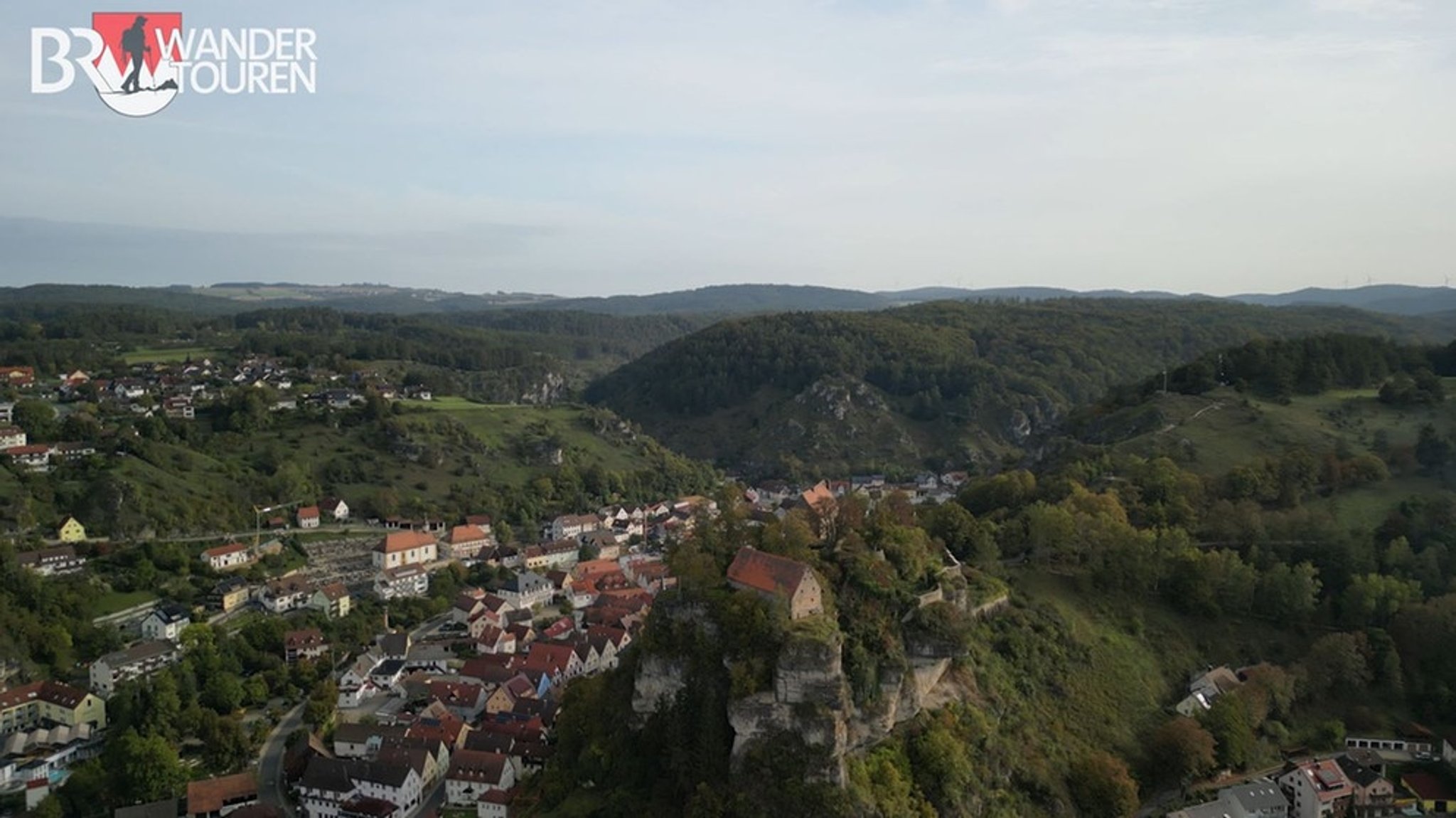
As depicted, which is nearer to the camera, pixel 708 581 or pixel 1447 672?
pixel 708 581

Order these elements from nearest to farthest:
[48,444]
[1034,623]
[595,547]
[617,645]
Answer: [1034,623] < [617,645] < [48,444] < [595,547]

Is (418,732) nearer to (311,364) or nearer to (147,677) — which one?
(147,677)

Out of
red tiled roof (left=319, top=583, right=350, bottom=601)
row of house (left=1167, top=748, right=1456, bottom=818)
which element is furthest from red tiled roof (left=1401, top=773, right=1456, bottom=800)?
red tiled roof (left=319, top=583, right=350, bottom=601)

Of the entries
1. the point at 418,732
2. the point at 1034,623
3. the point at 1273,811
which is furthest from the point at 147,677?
the point at 1273,811

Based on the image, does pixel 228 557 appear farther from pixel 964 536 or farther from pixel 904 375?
pixel 904 375

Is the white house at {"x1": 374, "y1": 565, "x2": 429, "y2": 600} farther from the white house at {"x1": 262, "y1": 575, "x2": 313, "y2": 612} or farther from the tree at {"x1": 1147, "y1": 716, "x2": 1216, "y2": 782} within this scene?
the tree at {"x1": 1147, "y1": 716, "x2": 1216, "y2": 782}

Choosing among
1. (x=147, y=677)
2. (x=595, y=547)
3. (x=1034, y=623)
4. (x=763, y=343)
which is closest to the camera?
(x=1034, y=623)

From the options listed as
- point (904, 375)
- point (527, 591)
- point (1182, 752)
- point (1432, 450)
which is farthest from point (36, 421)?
point (1432, 450)

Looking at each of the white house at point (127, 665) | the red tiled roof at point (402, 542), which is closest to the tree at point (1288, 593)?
the red tiled roof at point (402, 542)
